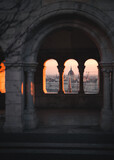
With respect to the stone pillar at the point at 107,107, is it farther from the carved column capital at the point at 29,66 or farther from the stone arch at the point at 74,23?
the carved column capital at the point at 29,66

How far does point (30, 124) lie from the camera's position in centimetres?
554

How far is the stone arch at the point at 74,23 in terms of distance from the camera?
16.9 ft

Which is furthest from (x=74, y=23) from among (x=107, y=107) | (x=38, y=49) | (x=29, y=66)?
(x=107, y=107)

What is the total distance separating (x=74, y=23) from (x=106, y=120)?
3.70 metres

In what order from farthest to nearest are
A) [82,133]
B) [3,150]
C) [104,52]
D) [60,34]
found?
[60,34] → [104,52] → [82,133] → [3,150]

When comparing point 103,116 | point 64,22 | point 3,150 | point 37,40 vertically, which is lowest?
point 3,150

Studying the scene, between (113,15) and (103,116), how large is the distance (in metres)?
3.55

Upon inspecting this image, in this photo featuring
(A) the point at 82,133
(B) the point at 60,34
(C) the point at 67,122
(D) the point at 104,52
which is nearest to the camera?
(A) the point at 82,133

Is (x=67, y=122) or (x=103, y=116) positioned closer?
(x=103, y=116)

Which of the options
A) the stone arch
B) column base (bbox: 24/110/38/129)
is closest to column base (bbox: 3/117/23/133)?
column base (bbox: 24/110/38/129)

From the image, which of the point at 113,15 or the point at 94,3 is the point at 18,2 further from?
the point at 113,15

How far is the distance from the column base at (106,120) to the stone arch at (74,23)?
6.05 feet

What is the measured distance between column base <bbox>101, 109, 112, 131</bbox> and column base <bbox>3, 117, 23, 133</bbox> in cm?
292

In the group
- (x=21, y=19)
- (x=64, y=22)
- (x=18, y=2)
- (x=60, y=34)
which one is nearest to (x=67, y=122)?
(x=64, y=22)
